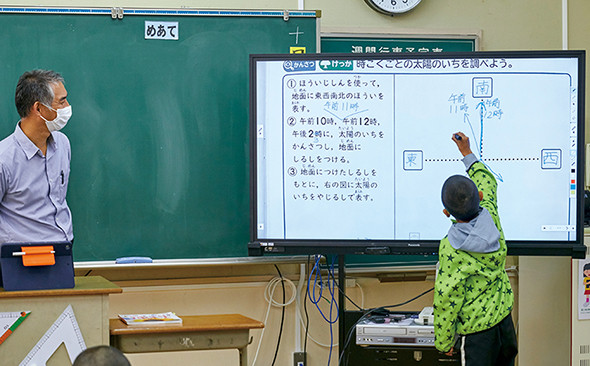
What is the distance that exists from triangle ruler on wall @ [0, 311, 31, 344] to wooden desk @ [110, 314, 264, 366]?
0.36 meters

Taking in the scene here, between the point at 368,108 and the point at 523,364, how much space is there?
193 centimetres

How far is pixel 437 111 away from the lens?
12.0 feet

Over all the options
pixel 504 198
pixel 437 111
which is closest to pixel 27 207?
pixel 437 111

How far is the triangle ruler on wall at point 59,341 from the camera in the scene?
2.77 meters

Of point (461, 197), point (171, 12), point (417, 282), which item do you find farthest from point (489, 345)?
point (171, 12)

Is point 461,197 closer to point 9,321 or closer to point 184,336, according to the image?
point 184,336

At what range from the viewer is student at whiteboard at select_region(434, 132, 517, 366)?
2982mm

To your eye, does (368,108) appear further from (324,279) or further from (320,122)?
(324,279)

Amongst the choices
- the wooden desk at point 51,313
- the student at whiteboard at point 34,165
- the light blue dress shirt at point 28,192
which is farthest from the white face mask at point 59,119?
the wooden desk at point 51,313

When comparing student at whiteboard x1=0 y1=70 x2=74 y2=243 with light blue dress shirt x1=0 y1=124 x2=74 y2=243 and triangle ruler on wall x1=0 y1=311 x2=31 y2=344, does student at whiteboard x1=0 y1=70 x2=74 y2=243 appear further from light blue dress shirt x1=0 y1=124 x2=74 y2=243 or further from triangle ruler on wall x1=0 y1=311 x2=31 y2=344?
triangle ruler on wall x1=0 y1=311 x2=31 y2=344

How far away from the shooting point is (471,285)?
3016 millimetres

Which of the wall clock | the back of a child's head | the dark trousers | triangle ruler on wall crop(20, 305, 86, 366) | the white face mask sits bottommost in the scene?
the dark trousers

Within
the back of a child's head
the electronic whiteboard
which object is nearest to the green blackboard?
the electronic whiteboard

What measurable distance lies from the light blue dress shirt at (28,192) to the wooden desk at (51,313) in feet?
1.87
